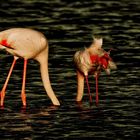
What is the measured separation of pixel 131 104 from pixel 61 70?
13.9 ft

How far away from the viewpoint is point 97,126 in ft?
56.3

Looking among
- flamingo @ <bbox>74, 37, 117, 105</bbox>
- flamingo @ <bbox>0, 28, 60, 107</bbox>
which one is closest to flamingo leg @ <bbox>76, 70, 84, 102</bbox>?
flamingo @ <bbox>74, 37, 117, 105</bbox>

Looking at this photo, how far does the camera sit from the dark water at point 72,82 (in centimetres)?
1695

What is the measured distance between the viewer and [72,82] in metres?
21.5

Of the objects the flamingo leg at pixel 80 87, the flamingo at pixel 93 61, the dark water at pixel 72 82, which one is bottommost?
the dark water at pixel 72 82

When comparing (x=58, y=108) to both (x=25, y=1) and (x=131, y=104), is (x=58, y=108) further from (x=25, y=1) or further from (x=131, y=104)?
(x=25, y=1)

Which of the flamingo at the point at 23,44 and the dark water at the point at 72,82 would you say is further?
the flamingo at the point at 23,44

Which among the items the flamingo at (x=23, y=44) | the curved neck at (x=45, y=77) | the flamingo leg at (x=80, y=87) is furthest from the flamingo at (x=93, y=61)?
the flamingo at (x=23, y=44)

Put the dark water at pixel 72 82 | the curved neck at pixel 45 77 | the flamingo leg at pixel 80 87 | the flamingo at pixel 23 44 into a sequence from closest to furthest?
1. the dark water at pixel 72 82
2. the flamingo at pixel 23 44
3. the curved neck at pixel 45 77
4. the flamingo leg at pixel 80 87

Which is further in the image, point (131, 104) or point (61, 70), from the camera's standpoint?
point (61, 70)

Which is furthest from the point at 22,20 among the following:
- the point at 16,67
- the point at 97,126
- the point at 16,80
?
the point at 97,126

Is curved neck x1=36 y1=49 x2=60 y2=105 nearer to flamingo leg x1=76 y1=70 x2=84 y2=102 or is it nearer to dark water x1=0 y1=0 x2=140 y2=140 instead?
dark water x1=0 y1=0 x2=140 y2=140

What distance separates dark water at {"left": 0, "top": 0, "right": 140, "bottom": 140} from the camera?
1695 centimetres

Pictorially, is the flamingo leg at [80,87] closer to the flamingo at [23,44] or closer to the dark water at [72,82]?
the dark water at [72,82]
